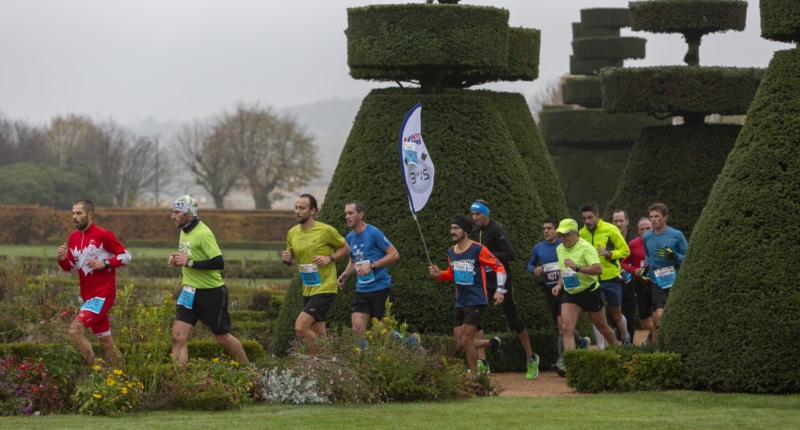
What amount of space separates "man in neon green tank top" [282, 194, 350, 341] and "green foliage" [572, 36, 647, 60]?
22500 millimetres

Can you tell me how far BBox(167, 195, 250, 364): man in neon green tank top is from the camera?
12.7 metres

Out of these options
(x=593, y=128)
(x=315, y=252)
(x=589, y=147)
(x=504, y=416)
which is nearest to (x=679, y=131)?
(x=593, y=128)

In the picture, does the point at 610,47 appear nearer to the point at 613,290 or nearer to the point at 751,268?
the point at 613,290

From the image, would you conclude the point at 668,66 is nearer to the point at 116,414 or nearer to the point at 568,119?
the point at 568,119

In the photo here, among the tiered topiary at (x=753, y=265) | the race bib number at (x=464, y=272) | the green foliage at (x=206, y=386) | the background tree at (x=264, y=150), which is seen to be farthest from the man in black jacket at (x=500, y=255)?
the background tree at (x=264, y=150)

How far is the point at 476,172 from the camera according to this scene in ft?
53.9

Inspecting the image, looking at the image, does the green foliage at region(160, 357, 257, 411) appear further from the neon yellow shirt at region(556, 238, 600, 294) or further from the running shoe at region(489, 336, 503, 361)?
the neon yellow shirt at region(556, 238, 600, 294)

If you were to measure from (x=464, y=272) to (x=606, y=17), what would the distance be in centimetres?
2308

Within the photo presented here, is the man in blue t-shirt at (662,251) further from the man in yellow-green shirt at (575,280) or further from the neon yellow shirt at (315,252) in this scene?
the neon yellow shirt at (315,252)

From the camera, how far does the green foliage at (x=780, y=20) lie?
12.7 meters

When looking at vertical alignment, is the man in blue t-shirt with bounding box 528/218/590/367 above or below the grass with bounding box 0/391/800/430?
above

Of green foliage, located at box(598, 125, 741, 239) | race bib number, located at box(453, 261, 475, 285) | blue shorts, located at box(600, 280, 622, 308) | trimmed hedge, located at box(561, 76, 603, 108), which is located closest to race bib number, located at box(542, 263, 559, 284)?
blue shorts, located at box(600, 280, 622, 308)

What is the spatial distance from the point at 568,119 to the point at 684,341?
18.0m

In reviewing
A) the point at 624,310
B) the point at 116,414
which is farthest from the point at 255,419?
the point at 624,310
